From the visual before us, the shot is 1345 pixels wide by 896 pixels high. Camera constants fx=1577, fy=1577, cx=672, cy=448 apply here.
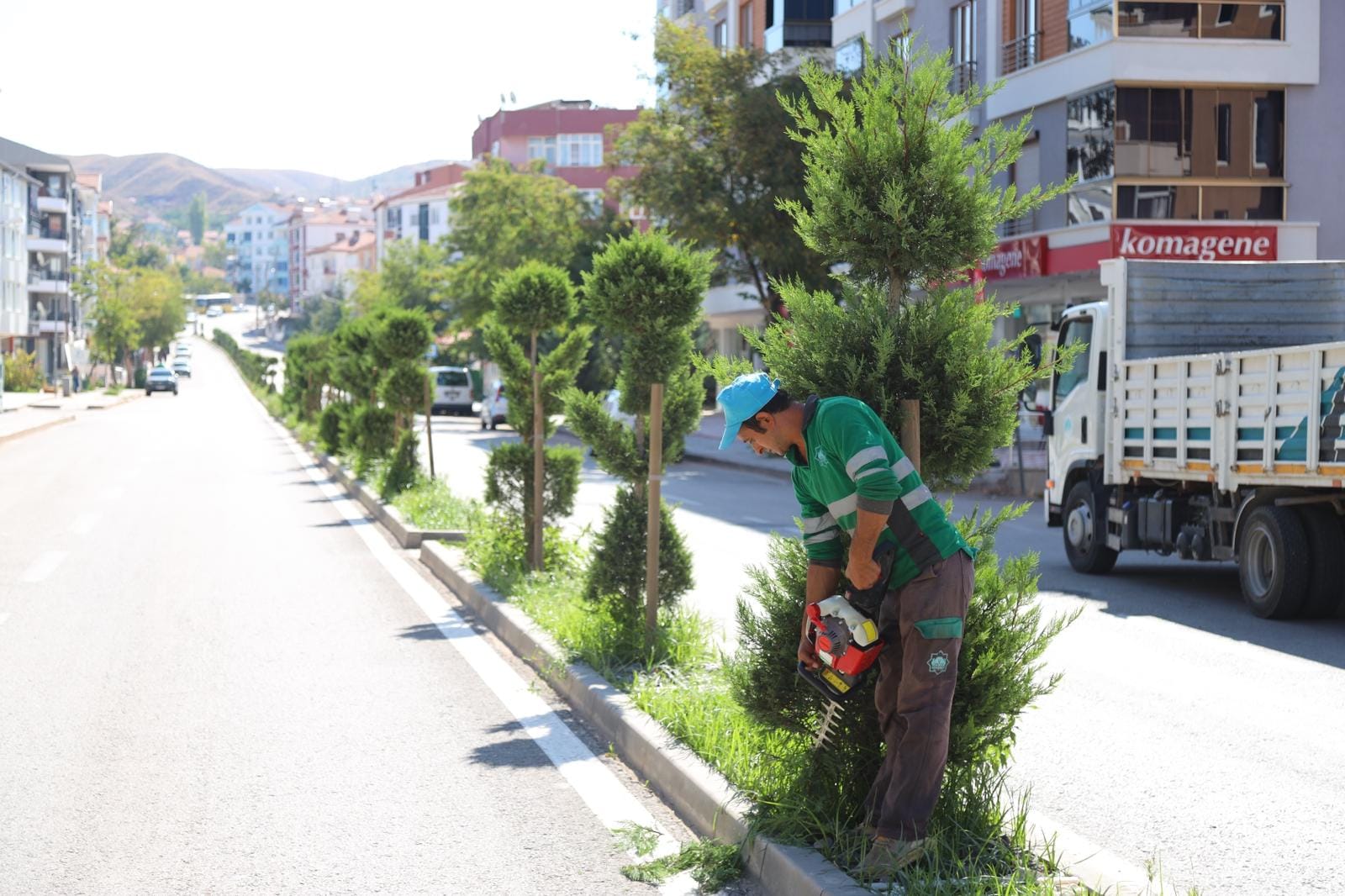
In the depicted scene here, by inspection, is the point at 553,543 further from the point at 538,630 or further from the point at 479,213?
the point at 479,213

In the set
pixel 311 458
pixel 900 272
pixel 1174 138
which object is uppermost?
pixel 1174 138

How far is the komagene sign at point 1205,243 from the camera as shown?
2989 cm

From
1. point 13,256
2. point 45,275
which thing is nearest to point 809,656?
point 13,256

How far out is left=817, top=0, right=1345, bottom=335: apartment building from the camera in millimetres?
29781

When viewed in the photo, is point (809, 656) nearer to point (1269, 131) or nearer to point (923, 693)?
point (923, 693)

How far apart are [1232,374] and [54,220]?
360 ft

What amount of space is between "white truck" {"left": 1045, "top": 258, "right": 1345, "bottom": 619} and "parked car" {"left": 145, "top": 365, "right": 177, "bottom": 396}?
82.4 meters

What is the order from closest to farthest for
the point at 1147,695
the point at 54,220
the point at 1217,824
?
the point at 1217,824 → the point at 1147,695 → the point at 54,220

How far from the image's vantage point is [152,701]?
26.7 ft

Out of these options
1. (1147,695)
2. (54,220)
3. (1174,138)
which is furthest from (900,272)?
(54,220)

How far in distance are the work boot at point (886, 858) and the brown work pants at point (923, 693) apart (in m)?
0.04

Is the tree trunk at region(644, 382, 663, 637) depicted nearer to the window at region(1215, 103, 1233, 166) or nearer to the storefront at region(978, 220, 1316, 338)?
the storefront at region(978, 220, 1316, 338)

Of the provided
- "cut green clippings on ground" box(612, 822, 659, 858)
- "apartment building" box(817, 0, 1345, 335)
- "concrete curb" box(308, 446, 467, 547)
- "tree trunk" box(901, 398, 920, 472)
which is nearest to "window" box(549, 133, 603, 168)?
"apartment building" box(817, 0, 1345, 335)

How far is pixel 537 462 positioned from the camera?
39.8ft
